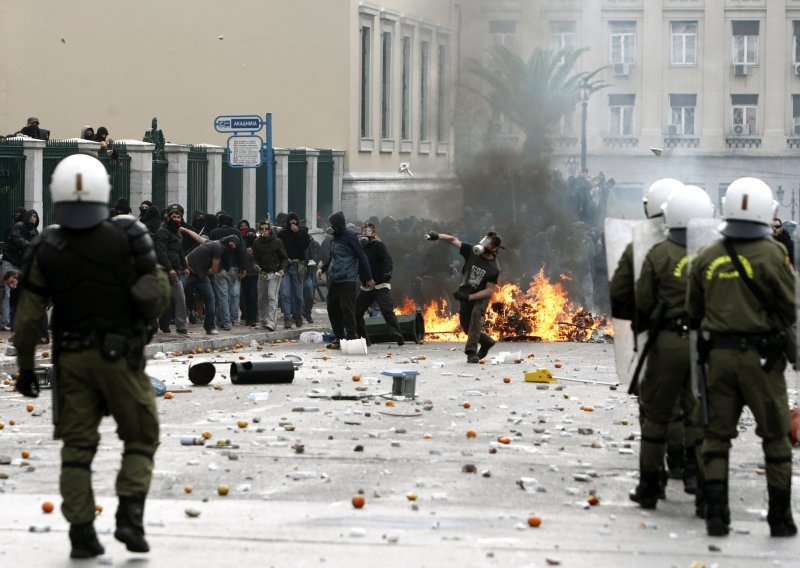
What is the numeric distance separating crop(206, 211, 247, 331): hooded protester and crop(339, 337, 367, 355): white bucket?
3.14m

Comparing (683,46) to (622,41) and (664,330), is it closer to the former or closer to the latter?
(622,41)

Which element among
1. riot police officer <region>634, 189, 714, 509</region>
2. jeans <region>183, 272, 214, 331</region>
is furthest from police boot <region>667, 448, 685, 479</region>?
jeans <region>183, 272, 214, 331</region>

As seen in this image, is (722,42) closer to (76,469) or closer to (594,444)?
(594,444)

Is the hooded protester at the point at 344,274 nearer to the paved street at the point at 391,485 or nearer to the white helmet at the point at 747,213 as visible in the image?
the paved street at the point at 391,485

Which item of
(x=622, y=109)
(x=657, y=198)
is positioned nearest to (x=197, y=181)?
(x=657, y=198)

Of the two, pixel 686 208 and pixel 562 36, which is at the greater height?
pixel 562 36

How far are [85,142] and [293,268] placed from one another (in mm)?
4534

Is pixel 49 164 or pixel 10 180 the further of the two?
pixel 49 164

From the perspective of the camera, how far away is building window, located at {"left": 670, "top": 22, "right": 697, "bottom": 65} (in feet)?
218

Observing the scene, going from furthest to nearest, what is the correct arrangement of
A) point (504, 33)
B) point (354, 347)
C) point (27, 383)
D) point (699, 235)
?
point (504, 33), point (354, 347), point (699, 235), point (27, 383)

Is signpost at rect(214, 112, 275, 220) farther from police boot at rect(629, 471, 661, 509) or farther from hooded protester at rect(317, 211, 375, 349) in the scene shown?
police boot at rect(629, 471, 661, 509)

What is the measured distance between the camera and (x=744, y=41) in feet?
219

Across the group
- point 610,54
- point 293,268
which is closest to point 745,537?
point 293,268

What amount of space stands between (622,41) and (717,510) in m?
58.8
